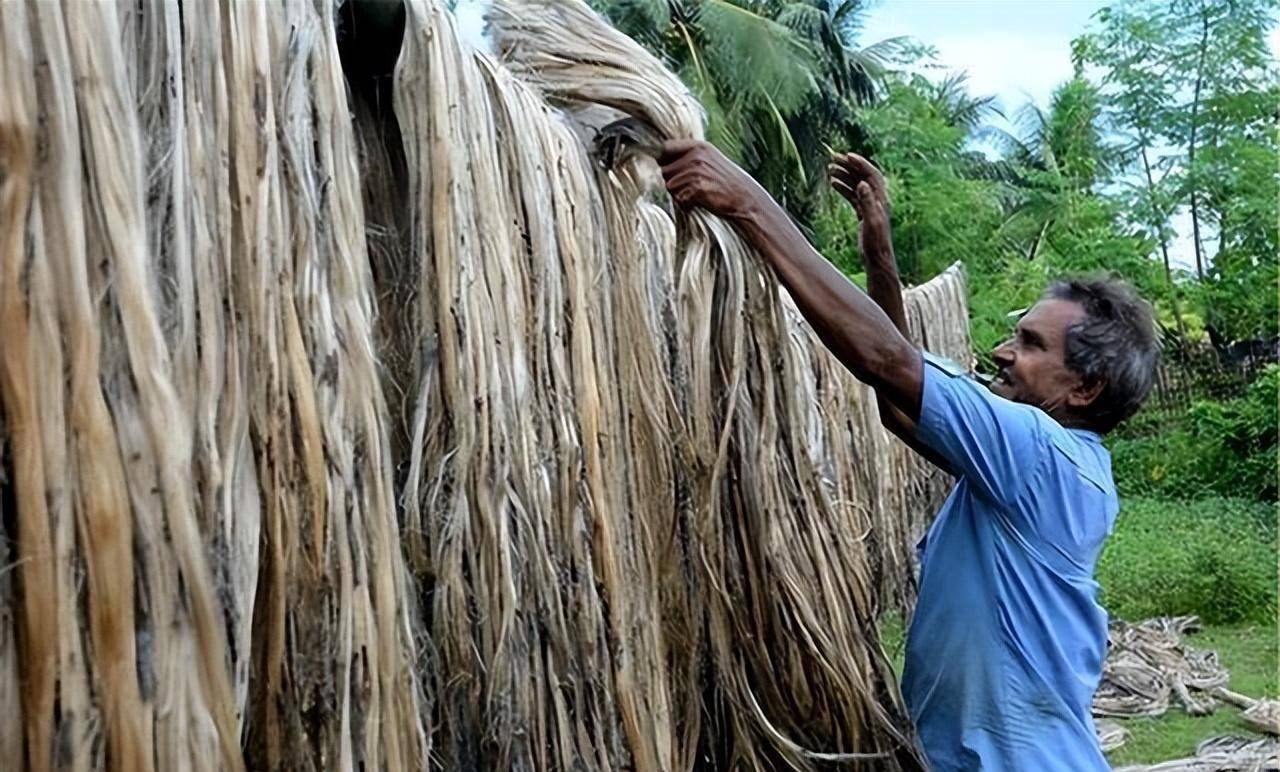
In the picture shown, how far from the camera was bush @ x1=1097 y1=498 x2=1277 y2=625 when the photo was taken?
7.55m

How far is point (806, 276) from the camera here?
191 centimetres

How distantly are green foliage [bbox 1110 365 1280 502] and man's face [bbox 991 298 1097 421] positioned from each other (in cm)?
1055

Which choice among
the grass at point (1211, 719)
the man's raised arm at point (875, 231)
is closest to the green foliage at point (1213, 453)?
the grass at point (1211, 719)

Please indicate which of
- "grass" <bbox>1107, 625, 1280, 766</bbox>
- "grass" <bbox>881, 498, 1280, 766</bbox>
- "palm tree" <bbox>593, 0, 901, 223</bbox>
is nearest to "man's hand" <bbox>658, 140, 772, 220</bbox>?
"grass" <bbox>881, 498, 1280, 766</bbox>

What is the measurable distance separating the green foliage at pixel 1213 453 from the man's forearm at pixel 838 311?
35.9 feet

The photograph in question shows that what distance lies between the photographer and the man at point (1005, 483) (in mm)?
1922

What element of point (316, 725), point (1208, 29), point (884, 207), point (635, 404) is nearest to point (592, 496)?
point (635, 404)

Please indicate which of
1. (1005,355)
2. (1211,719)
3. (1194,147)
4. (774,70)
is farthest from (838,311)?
(774,70)

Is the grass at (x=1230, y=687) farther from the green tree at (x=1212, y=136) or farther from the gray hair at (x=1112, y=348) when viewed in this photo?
the green tree at (x=1212, y=136)

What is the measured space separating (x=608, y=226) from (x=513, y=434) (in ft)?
1.61

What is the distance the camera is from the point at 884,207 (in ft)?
8.13

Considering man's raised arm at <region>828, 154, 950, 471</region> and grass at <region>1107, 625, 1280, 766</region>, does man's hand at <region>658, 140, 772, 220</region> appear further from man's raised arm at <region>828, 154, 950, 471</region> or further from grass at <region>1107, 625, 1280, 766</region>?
grass at <region>1107, 625, 1280, 766</region>

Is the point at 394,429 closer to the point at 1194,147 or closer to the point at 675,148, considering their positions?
the point at 675,148

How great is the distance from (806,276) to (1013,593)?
615 mm
